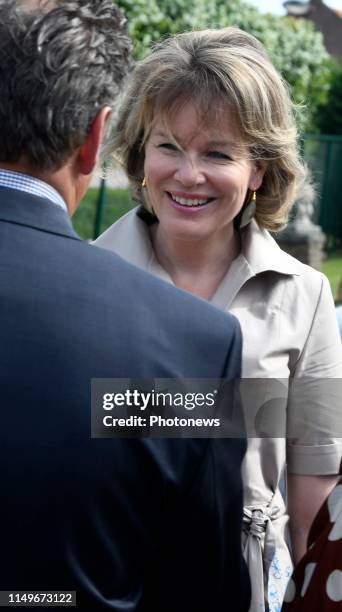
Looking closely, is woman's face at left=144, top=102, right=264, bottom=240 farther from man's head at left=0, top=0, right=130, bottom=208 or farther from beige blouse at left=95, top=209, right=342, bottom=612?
man's head at left=0, top=0, right=130, bottom=208

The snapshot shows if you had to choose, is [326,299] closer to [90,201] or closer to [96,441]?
[96,441]

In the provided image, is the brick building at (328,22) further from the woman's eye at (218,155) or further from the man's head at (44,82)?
the man's head at (44,82)

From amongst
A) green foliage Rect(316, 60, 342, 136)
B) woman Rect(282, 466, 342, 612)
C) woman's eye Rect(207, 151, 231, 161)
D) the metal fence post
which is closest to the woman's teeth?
woman's eye Rect(207, 151, 231, 161)

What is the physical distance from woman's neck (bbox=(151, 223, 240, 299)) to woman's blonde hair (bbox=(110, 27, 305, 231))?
174 mm

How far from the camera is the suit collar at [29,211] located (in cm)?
151

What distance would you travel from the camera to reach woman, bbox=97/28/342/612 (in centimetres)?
243

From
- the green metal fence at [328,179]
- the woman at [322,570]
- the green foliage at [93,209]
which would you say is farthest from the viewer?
the green metal fence at [328,179]

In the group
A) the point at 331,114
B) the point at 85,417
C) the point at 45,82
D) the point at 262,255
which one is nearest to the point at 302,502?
the point at 262,255

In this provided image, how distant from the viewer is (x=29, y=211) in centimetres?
152

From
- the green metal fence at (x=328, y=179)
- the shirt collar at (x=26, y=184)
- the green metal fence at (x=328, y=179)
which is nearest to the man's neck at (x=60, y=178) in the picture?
the shirt collar at (x=26, y=184)

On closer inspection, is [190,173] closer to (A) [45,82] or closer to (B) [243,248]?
(B) [243,248]

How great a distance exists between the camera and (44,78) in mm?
1506

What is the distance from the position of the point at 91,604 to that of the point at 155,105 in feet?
4.81

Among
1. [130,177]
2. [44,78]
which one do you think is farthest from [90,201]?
[44,78]
